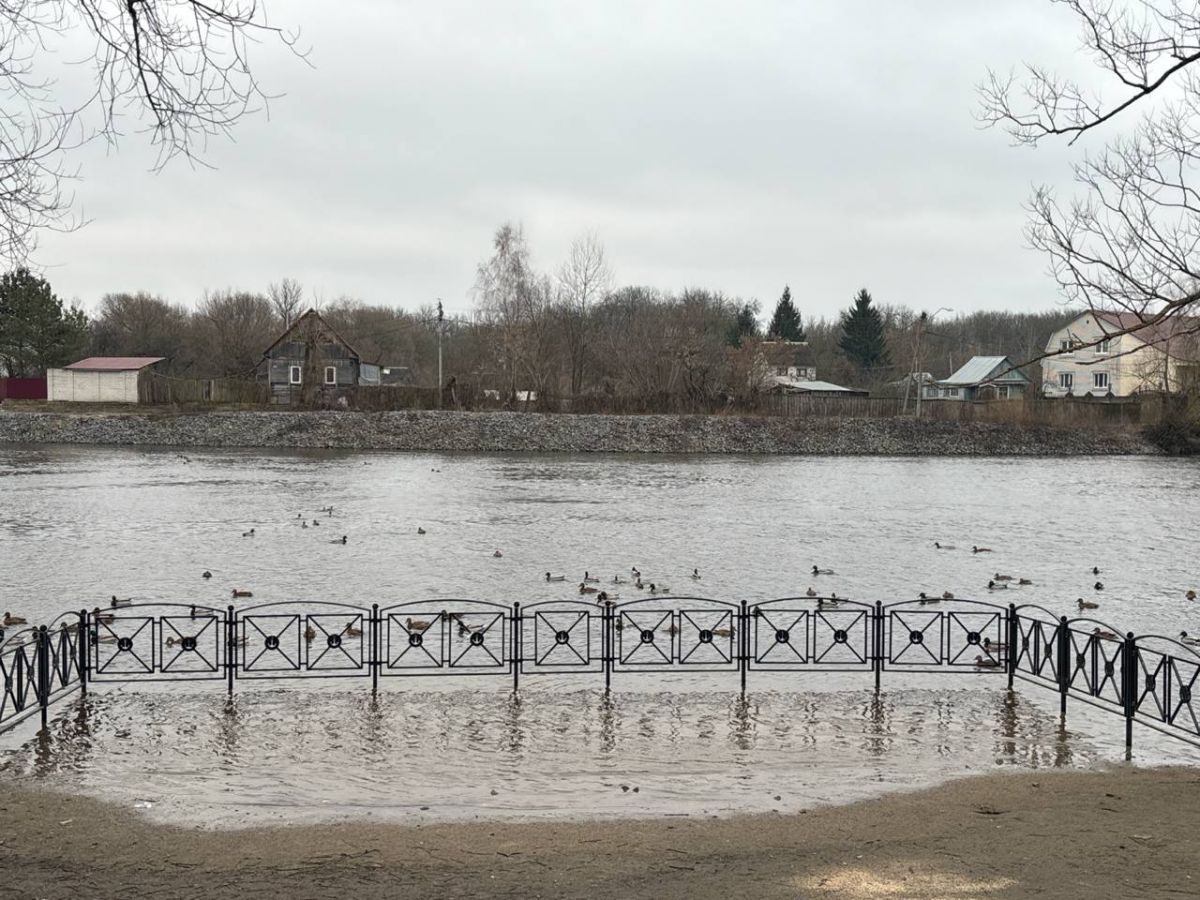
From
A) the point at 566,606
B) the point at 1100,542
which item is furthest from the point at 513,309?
the point at 566,606

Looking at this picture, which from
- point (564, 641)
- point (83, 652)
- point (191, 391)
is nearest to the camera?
point (83, 652)

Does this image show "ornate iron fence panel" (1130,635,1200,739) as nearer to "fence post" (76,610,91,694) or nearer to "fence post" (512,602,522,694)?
"fence post" (512,602,522,694)

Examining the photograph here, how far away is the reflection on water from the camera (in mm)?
9297

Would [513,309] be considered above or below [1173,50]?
above

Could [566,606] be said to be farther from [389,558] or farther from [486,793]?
[486,793]

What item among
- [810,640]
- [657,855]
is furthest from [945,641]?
[657,855]

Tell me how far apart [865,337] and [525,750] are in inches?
4383

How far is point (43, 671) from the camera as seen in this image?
1100cm

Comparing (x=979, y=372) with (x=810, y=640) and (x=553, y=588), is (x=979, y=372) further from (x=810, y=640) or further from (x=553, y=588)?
(x=810, y=640)

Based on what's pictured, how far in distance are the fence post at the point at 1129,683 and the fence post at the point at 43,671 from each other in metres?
10.9

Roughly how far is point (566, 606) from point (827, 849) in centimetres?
1187

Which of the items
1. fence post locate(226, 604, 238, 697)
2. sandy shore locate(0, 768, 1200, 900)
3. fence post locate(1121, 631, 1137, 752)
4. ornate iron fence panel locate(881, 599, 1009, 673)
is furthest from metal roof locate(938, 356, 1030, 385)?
sandy shore locate(0, 768, 1200, 900)

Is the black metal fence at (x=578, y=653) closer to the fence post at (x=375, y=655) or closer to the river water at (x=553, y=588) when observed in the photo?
the fence post at (x=375, y=655)

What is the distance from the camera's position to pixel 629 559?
2544cm
